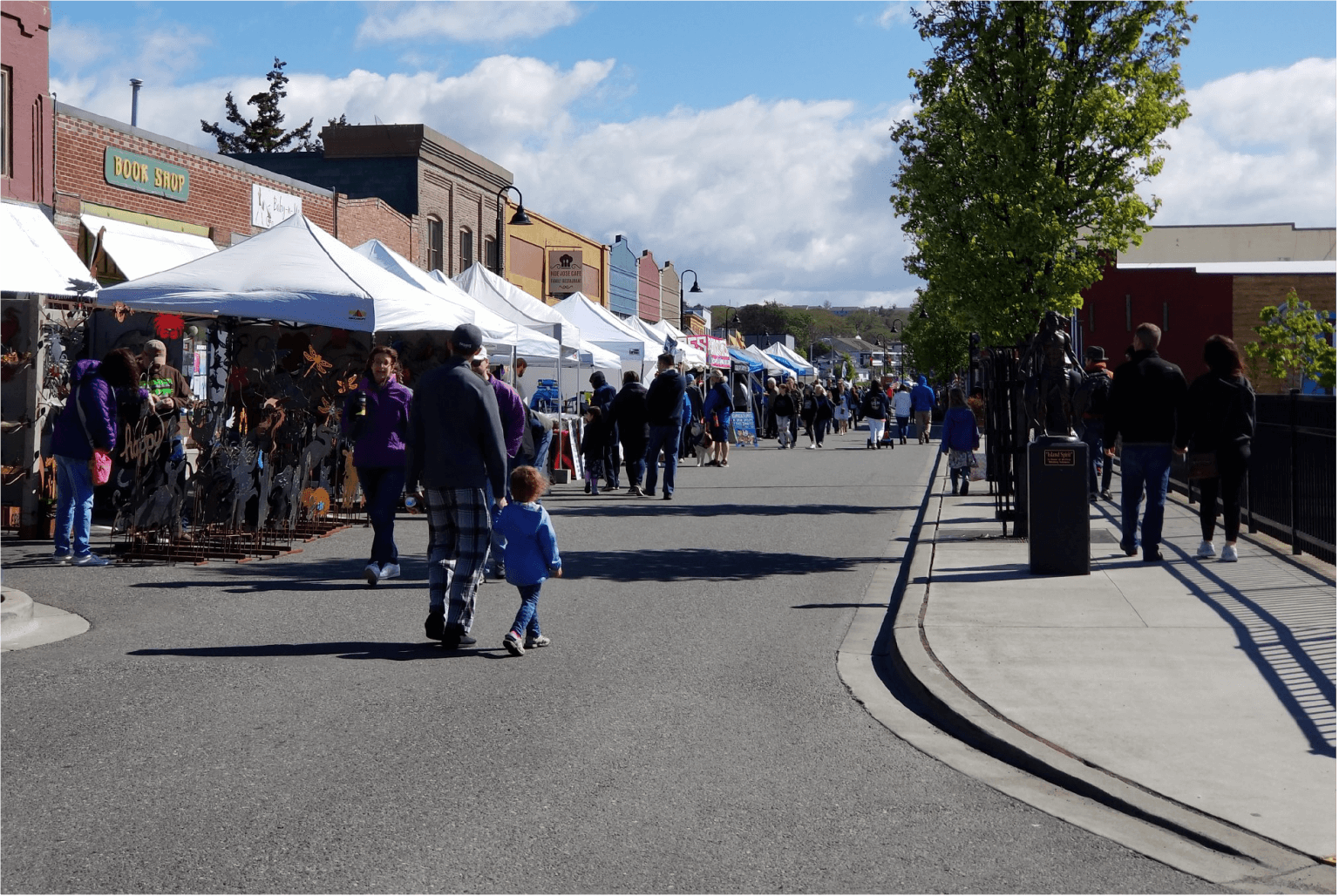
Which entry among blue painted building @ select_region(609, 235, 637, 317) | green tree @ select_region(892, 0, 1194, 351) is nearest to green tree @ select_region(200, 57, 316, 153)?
blue painted building @ select_region(609, 235, 637, 317)

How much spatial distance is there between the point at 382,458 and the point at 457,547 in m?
2.86

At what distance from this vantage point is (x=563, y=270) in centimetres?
5303

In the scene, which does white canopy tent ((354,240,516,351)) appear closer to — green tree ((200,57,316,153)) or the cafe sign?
the cafe sign

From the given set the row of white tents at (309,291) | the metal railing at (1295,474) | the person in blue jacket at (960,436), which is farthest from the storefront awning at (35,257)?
the metal railing at (1295,474)

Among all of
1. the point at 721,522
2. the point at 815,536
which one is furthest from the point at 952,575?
the point at 721,522

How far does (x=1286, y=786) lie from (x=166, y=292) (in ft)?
38.4

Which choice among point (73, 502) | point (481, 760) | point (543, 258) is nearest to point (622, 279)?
point (543, 258)

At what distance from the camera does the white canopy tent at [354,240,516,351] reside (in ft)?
59.4

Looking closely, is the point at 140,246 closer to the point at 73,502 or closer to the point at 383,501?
the point at 73,502

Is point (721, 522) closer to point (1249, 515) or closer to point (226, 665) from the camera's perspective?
point (1249, 515)

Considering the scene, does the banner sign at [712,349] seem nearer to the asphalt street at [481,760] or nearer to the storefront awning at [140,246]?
the storefront awning at [140,246]

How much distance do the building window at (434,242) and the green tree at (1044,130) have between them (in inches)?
844

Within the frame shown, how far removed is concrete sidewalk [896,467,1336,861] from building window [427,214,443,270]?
96.7 ft

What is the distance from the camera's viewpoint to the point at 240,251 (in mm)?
15445
